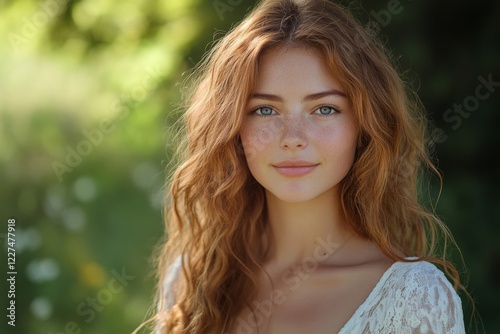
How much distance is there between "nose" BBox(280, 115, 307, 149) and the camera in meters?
2.20

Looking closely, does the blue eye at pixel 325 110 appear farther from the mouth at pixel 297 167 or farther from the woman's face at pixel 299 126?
the mouth at pixel 297 167

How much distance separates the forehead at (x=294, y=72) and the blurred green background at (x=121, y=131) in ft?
3.14

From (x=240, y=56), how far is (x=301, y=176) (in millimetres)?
373

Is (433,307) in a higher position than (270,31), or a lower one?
lower

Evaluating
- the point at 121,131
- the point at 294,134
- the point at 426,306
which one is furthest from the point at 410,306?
the point at 121,131

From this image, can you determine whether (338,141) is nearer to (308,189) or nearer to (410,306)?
(308,189)

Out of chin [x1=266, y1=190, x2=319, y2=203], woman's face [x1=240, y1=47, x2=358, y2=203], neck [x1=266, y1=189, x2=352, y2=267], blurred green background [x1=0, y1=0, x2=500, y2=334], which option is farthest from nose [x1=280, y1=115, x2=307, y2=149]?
blurred green background [x1=0, y1=0, x2=500, y2=334]

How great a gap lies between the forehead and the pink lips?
185 millimetres

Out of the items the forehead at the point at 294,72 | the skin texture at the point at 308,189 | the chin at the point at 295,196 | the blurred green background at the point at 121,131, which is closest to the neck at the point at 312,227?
the skin texture at the point at 308,189

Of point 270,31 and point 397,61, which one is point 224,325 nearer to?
point 270,31

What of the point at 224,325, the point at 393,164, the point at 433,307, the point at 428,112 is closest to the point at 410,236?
the point at 393,164

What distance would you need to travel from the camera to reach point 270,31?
231 cm

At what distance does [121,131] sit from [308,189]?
1748 millimetres

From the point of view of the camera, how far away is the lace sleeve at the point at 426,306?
208 centimetres
